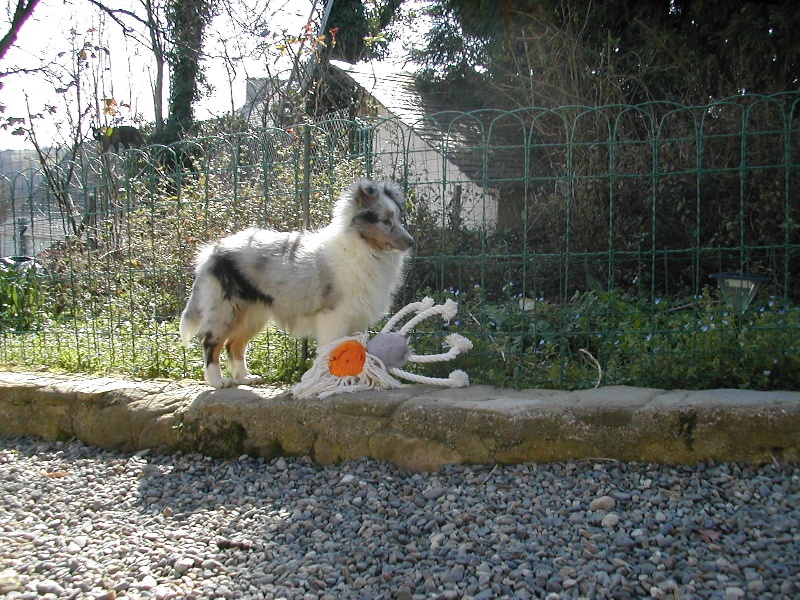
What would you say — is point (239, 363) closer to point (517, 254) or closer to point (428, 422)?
point (428, 422)

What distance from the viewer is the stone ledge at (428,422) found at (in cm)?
345

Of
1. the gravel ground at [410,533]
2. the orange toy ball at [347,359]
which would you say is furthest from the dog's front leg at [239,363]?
the gravel ground at [410,533]

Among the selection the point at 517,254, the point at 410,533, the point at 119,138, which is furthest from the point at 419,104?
the point at 410,533

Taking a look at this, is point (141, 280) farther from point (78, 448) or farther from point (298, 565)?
point (298, 565)

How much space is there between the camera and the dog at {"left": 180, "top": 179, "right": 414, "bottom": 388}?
15.3 ft

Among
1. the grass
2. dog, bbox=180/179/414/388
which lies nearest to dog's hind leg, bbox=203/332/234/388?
dog, bbox=180/179/414/388

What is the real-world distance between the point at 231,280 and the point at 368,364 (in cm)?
123

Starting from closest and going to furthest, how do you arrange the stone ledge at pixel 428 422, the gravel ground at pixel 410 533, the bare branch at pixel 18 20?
the gravel ground at pixel 410 533, the stone ledge at pixel 428 422, the bare branch at pixel 18 20

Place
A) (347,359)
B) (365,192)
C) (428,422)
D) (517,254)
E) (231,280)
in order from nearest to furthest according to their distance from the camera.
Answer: (428,422), (347,359), (365,192), (231,280), (517,254)

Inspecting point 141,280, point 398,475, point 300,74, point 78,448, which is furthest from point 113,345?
point 300,74

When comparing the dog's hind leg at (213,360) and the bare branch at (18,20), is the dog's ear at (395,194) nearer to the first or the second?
the dog's hind leg at (213,360)

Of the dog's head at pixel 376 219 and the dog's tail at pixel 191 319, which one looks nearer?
the dog's head at pixel 376 219

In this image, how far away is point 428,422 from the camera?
3.86 m

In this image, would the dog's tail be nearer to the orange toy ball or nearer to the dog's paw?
the dog's paw
